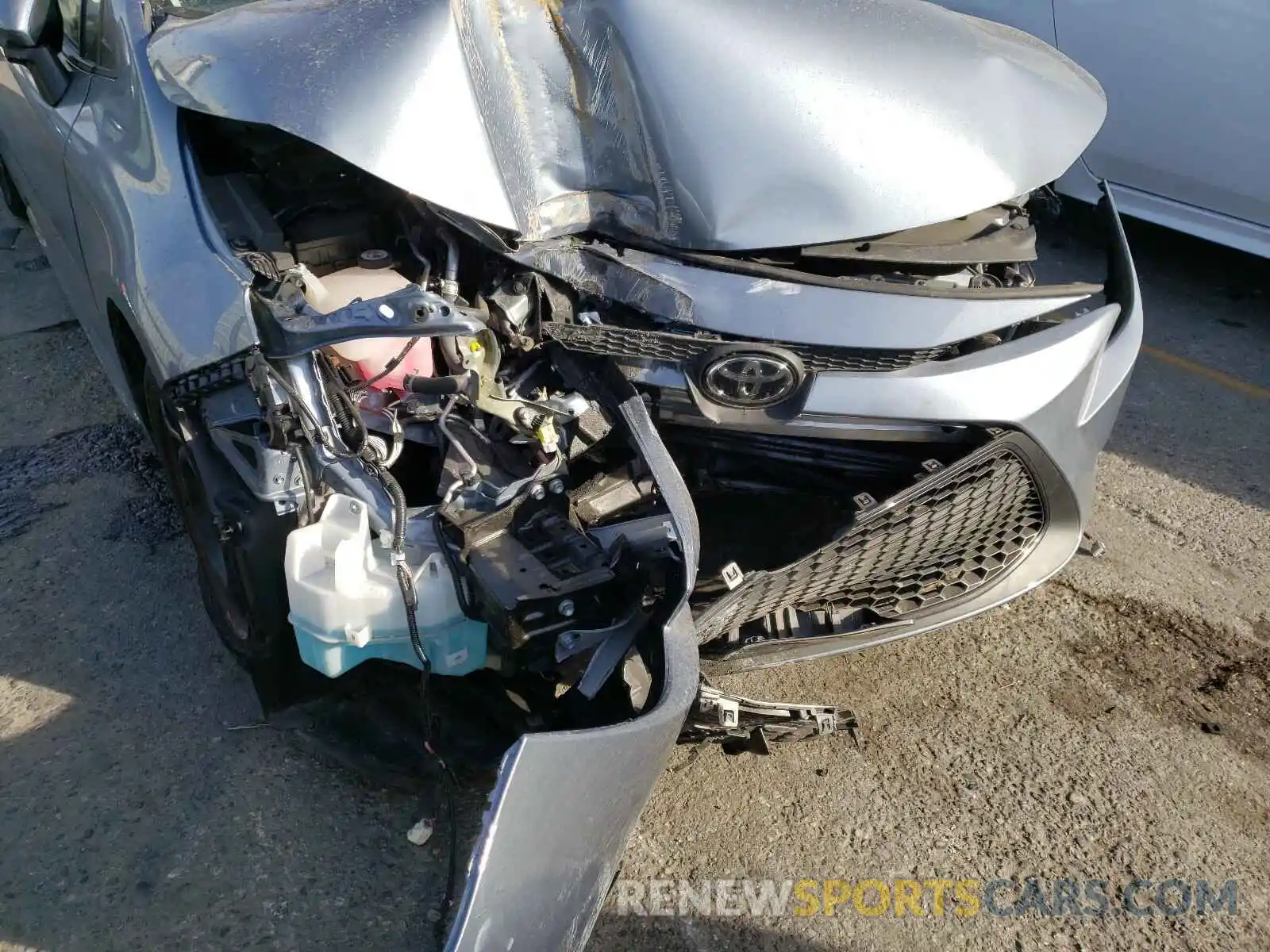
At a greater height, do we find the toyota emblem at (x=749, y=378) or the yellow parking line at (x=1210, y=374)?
the toyota emblem at (x=749, y=378)

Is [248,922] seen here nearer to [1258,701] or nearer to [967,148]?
[967,148]

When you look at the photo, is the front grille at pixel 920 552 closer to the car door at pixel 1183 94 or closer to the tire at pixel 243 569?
the tire at pixel 243 569

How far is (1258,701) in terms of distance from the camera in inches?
105

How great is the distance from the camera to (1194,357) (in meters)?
4.37

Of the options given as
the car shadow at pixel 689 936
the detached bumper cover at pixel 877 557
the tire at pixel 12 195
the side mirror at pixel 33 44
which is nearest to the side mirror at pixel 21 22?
the side mirror at pixel 33 44

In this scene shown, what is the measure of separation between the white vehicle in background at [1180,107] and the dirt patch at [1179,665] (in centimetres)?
201

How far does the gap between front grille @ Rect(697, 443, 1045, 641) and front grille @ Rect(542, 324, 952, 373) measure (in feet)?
0.95

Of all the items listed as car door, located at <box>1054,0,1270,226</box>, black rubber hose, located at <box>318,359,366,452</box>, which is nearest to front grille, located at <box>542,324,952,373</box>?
black rubber hose, located at <box>318,359,366,452</box>

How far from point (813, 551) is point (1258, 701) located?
4.75ft

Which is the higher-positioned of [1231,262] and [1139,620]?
[1139,620]

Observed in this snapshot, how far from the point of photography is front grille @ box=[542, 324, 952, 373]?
2066 mm

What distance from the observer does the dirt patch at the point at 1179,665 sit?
2.61 m

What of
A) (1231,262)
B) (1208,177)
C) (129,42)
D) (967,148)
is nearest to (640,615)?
(967,148)

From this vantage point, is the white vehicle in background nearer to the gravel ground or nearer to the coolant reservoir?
the gravel ground
